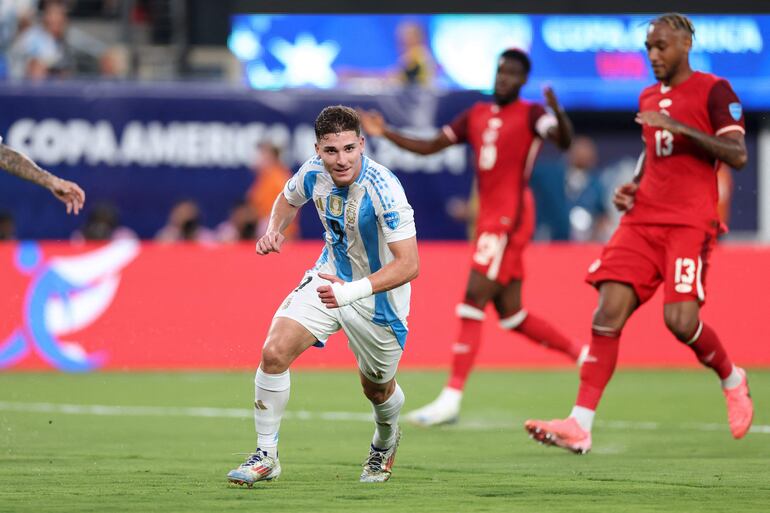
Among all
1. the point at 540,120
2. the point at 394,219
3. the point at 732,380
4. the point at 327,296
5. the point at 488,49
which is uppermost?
the point at 488,49

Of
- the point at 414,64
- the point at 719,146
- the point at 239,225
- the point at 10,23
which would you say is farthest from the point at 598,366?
the point at 10,23

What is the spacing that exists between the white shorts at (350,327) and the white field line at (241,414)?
10.2 feet

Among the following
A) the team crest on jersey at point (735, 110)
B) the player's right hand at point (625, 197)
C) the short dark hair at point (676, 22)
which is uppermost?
the short dark hair at point (676, 22)

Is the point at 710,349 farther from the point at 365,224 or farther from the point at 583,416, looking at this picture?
the point at 365,224

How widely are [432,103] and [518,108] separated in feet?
26.3

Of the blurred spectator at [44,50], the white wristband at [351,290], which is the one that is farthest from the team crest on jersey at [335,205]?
the blurred spectator at [44,50]

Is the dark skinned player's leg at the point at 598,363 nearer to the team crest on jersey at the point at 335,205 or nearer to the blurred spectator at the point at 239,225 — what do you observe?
the team crest on jersey at the point at 335,205

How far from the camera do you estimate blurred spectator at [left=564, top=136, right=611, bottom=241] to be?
2167 centimetres

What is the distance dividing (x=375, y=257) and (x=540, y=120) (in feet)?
13.6

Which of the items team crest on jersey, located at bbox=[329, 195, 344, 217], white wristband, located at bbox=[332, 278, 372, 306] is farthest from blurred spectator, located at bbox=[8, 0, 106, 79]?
white wristband, located at bbox=[332, 278, 372, 306]

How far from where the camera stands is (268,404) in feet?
24.7

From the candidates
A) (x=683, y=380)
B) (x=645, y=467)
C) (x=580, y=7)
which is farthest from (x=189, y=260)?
(x=580, y=7)

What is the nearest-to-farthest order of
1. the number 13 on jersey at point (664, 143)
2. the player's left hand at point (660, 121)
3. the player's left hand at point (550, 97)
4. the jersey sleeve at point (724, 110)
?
the player's left hand at point (660, 121), the jersey sleeve at point (724, 110), the number 13 on jersey at point (664, 143), the player's left hand at point (550, 97)

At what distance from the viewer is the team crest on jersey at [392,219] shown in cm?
748
